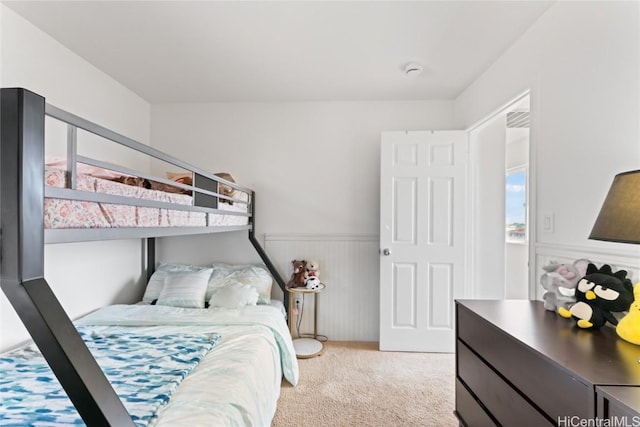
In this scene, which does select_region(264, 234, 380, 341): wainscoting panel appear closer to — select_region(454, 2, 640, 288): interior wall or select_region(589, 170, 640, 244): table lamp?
select_region(454, 2, 640, 288): interior wall

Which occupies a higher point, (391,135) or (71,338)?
(391,135)

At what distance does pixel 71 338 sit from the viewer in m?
0.83

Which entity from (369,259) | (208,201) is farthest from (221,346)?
(369,259)

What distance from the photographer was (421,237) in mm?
2807

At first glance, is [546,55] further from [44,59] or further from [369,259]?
[44,59]

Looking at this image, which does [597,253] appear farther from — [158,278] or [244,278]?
[158,278]

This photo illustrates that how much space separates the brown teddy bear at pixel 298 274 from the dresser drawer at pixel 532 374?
1.69 metres

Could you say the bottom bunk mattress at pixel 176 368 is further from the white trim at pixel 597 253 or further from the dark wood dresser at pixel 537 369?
the white trim at pixel 597 253

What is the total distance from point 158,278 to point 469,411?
8.34 feet

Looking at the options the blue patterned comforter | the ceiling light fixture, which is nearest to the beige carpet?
the blue patterned comforter

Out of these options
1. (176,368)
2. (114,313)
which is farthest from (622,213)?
(114,313)

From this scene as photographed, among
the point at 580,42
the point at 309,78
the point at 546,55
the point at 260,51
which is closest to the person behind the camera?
the point at 580,42

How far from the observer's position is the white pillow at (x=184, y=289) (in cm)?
251

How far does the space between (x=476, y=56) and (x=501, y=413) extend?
215 centimetres
